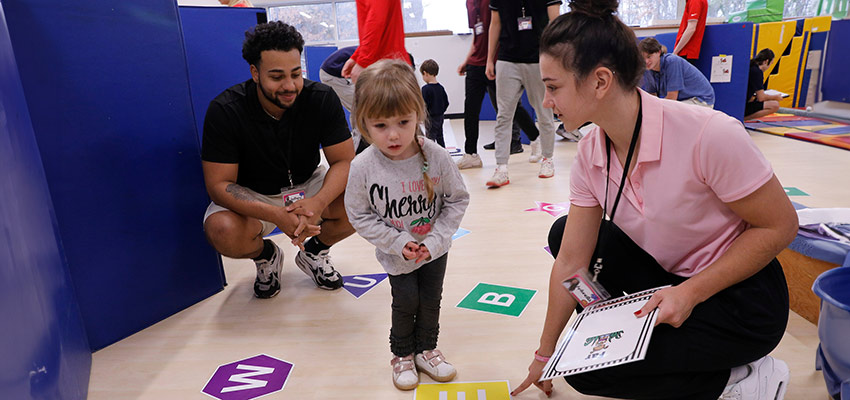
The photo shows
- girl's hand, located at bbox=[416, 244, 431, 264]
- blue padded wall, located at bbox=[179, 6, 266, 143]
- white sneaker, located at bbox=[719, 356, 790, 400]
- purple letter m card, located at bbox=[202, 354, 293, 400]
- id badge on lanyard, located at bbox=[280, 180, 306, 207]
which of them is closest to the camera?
white sneaker, located at bbox=[719, 356, 790, 400]

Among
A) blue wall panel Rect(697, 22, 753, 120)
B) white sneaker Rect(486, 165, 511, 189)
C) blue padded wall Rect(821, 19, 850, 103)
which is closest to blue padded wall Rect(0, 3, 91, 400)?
white sneaker Rect(486, 165, 511, 189)

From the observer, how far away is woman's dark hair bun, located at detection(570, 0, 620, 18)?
991 mm

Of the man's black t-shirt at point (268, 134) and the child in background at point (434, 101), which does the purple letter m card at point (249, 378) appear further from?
the child in background at point (434, 101)

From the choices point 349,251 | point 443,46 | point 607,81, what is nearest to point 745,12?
point 443,46

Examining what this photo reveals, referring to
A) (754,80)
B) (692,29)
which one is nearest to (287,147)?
(692,29)

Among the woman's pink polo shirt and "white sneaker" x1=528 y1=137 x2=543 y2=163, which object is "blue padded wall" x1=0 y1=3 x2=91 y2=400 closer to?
the woman's pink polo shirt

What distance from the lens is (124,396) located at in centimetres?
142

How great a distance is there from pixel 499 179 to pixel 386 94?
228 centimetres

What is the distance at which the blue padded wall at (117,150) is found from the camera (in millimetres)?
1501

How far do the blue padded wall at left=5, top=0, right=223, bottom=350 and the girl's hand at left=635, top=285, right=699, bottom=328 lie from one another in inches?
61.3

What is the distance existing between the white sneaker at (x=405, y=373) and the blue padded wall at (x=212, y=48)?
141cm

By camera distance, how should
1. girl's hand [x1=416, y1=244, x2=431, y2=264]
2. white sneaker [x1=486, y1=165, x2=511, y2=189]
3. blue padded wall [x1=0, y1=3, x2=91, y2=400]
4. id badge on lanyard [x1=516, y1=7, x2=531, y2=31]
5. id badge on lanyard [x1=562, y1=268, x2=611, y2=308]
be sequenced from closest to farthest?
blue padded wall [x1=0, y1=3, x2=91, y2=400] < id badge on lanyard [x1=562, y1=268, x2=611, y2=308] < girl's hand [x1=416, y1=244, x2=431, y2=264] < id badge on lanyard [x1=516, y1=7, x2=531, y2=31] < white sneaker [x1=486, y1=165, x2=511, y2=189]

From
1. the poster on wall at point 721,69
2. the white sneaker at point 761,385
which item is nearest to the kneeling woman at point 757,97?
the poster on wall at point 721,69

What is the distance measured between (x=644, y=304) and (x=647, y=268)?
172 millimetres
